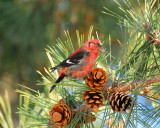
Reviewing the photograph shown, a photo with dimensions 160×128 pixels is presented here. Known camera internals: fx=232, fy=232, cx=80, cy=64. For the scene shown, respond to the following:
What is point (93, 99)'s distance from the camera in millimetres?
400

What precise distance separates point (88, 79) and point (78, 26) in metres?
0.86

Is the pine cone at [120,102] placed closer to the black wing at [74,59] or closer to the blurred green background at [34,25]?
the black wing at [74,59]

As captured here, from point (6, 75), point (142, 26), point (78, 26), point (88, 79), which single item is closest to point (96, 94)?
point (88, 79)

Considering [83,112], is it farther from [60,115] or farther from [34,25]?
[34,25]

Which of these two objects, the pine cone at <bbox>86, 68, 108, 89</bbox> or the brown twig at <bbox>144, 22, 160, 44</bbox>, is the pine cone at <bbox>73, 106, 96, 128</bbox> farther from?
the brown twig at <bbox>144, 22, 160, 44</bbox>

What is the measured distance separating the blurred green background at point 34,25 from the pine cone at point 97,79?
84cm

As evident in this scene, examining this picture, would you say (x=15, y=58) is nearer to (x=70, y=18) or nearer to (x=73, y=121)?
(x=70, y=18)

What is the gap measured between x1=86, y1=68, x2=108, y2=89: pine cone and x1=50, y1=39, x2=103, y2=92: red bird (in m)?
0.02

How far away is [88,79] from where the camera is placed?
41 centimetres

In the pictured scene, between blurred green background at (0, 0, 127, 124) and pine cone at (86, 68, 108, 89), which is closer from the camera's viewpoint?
pine cone at (86, 68, 108, 89)

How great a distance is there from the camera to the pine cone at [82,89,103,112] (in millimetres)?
399

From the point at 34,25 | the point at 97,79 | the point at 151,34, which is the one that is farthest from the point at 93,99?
the point at 34,25

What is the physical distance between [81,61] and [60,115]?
121mm

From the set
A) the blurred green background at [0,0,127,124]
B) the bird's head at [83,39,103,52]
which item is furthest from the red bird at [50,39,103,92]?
the blurred green background at [0,0,127,124]
